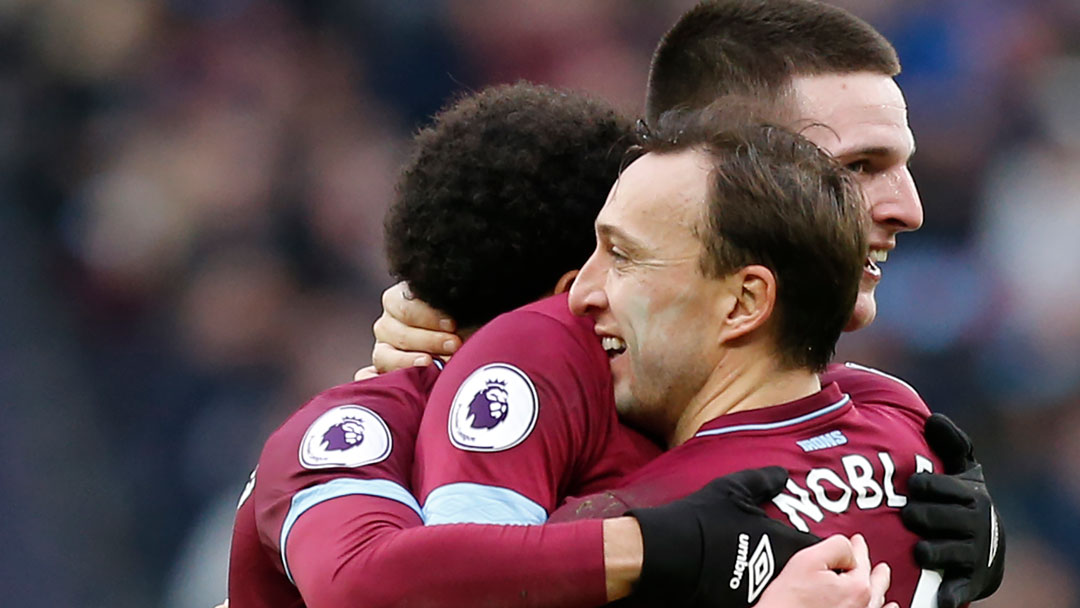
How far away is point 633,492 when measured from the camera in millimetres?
1981

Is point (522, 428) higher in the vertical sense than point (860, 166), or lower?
lower

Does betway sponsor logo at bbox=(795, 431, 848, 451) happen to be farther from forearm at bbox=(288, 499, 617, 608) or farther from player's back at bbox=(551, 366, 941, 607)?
forearm at bbox=(288, 499, 617, 608)

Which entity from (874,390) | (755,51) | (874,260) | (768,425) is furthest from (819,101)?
(768,425)

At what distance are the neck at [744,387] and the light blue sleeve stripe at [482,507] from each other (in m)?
0.32

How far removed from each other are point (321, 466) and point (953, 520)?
0.91 m

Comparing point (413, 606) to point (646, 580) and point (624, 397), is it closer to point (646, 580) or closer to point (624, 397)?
point (646, 580)

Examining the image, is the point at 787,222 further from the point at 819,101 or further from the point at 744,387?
the point at 819,101

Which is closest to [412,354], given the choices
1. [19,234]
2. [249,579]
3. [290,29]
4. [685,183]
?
[249,579]

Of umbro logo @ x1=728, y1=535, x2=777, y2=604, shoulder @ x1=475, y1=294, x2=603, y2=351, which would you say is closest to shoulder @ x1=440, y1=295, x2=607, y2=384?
shoulder @ x1=475, y1=294, x2=603, y2=351

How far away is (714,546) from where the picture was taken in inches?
72.9

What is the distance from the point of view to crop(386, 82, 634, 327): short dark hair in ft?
7.64

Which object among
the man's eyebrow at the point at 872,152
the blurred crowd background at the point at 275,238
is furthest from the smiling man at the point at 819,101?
the blurred crowd background at the point at 275,238

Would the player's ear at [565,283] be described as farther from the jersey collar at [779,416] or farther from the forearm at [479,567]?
the forearm at [479,567]

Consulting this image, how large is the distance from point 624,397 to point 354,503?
16.5 inches
